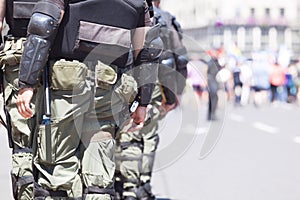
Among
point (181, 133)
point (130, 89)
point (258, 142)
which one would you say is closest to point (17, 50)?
point (130, 89)

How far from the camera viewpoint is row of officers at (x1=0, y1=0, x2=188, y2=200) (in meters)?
4.40

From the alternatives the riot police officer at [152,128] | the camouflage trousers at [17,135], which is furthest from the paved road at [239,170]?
the camouflage trousers at [17,135]

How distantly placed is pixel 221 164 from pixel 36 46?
20.3 ft

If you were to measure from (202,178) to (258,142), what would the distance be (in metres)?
4.50

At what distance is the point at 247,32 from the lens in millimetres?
68188

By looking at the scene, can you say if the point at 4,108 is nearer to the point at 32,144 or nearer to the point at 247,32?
the point at 32,144

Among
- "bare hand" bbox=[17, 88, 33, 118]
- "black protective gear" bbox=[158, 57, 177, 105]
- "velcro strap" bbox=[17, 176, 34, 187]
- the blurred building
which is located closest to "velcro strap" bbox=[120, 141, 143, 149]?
"black protective gear" bbox=[158, 57, 177, 105]

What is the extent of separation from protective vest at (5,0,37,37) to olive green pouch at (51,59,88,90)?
1.28ft

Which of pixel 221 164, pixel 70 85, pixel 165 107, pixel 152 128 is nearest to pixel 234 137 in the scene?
pixel 221 164

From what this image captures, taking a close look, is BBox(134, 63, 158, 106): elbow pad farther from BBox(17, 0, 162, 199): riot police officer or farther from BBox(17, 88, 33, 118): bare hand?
BBox(17, 88, 33, 118): bare hand

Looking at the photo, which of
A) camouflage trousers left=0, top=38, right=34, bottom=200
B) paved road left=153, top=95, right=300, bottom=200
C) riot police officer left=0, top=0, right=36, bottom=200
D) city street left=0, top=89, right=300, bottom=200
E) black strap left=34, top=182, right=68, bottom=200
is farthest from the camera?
paved road left=153, top=95, right=300, bottom=200

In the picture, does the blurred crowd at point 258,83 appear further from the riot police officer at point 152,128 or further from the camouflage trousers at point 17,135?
the camouflage trousers at point 17,135

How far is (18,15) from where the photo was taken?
475cm

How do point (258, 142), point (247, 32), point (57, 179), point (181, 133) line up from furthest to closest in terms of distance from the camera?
point (247, 32), point (258, 142), point (181, 133), point (57, 179)
